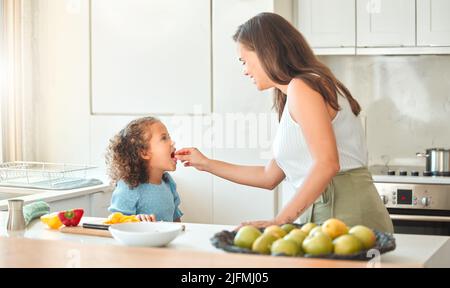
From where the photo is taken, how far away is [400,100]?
3.90 meters

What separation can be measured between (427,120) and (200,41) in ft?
4.12

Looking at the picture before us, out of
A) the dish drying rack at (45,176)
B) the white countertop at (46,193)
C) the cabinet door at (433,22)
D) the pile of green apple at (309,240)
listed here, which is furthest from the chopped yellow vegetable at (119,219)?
the cabinet door at (433,22)

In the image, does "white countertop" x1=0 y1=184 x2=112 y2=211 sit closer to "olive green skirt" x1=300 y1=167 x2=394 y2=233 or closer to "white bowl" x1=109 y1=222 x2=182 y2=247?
"white bowl" x1=109 y1=222 x2=182 y2=247

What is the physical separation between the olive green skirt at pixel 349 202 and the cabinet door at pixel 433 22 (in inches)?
59.6

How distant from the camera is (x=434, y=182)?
3359 millimetres

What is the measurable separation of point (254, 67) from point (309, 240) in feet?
2.47

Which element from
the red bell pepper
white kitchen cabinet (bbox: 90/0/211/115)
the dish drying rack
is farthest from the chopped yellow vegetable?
white kitchen cabinet (bbox: 90/0/211/115)

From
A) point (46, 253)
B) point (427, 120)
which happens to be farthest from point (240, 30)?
point (427, 120)

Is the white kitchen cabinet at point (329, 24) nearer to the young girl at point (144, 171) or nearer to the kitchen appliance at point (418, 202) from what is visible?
the kitchen appliance at point (418, 202)

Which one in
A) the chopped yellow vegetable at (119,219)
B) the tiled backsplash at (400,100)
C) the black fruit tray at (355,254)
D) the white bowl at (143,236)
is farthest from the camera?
the tiled backsplash at (400,100)

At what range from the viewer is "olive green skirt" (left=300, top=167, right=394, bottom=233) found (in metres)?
2.22

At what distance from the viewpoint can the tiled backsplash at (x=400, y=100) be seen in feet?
12.6

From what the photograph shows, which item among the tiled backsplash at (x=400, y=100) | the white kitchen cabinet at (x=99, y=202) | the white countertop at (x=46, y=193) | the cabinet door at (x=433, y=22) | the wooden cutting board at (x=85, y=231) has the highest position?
the cabinet door at (x=433, y=22)

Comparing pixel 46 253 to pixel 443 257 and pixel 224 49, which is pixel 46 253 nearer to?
pixel 443 257
